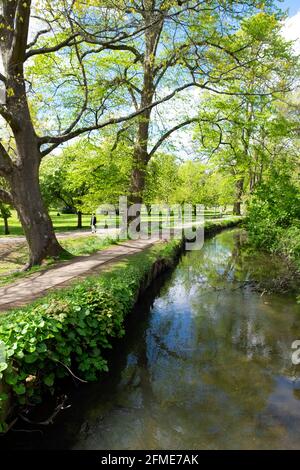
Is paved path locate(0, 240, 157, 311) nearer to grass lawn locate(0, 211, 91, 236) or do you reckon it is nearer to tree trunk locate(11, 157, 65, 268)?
tree trunk locate(11, 157, 65, 268)

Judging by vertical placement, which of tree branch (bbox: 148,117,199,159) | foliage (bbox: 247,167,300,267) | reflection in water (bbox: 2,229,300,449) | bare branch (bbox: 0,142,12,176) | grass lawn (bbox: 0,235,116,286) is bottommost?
reflection in water (bbox: 2,229,300,449)

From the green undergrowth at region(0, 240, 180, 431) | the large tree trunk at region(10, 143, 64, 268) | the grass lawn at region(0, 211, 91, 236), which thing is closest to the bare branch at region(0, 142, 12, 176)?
the large tree trunk at region(10, 143, 64, 268)

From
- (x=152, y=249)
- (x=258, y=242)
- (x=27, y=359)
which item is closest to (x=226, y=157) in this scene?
Answer: (x=258, y=242)

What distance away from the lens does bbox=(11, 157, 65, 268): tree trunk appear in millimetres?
12016

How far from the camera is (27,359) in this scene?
4762 millimetres

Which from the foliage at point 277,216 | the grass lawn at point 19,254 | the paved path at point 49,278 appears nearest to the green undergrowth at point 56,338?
the paved path at point 49,278

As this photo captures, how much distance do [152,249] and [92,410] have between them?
1071 centimetres

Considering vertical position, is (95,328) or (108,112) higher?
(108,112)

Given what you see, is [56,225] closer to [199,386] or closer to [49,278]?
[49,278]

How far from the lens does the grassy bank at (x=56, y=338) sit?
4.69m

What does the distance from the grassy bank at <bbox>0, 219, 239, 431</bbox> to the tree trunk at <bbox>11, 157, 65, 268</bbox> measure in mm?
4889

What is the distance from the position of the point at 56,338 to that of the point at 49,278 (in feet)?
16.1

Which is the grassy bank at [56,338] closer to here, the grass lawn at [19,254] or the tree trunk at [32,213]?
the grass lawn at [19,254]

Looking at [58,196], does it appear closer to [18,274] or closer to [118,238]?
[118,238]
